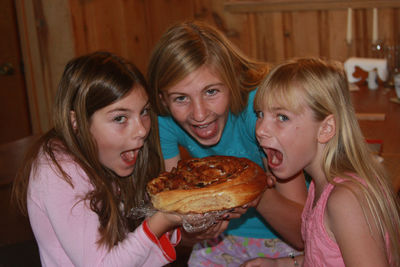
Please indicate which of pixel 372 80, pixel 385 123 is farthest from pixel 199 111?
pixel 372 80

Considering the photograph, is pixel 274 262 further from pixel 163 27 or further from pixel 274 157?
pixel 163 27

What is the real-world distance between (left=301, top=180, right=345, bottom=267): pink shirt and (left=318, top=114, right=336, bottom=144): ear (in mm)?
151

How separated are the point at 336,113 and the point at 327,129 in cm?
6

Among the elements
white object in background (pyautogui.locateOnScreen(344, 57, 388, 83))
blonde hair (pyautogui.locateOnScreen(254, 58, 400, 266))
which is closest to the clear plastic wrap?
blonde hair (pyautogui.locateOnScreen(254, 58, 400, 266))

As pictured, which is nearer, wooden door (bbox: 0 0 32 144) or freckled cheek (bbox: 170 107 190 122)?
freckled cheek (bbox: 170 107 190 122)

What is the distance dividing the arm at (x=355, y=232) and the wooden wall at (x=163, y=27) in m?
2.70

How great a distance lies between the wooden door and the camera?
12.8 feet

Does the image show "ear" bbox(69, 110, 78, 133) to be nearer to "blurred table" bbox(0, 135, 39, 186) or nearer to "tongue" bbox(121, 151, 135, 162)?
"tongue" bbox(121, 151, 135, 162)

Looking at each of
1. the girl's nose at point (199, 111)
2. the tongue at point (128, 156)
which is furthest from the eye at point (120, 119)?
the girl's nose at point (199, 111)

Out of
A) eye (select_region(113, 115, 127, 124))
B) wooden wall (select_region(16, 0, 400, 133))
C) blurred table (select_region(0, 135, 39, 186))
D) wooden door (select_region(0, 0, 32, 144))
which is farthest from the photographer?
wooden door (select_region(0, 0, 32, 144))

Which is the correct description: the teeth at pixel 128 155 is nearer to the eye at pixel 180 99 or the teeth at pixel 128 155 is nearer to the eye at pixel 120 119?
the eye at pixel 120 119

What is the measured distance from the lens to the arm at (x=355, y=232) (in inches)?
48.0

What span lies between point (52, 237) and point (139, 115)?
52cm

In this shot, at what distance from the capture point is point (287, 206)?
5.60ft
